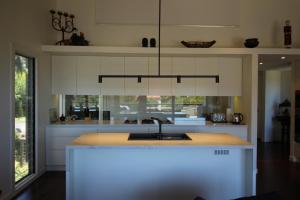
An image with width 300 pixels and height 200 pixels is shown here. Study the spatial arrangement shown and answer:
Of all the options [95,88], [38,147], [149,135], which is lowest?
[38,147]

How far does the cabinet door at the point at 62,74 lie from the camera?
567cm

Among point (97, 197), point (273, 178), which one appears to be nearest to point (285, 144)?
point (273, 178)

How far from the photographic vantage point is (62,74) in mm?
5676

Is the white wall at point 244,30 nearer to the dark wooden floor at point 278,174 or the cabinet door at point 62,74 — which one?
the cabinet door at point 62,74

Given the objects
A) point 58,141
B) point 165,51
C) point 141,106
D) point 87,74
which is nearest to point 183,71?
point 165,51

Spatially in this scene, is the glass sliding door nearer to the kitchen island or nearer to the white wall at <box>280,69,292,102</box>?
the kitchen island

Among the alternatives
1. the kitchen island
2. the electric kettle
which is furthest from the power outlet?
the electric kettle

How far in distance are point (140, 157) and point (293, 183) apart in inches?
110

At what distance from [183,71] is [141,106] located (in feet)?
4.04

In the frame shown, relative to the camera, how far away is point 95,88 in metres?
5.74

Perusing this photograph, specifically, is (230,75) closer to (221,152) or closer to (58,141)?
(221,152)

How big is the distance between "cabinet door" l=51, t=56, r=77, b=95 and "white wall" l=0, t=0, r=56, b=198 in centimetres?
21

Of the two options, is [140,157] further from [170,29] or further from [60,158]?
[170,29]

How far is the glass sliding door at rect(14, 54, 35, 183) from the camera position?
4379mm
